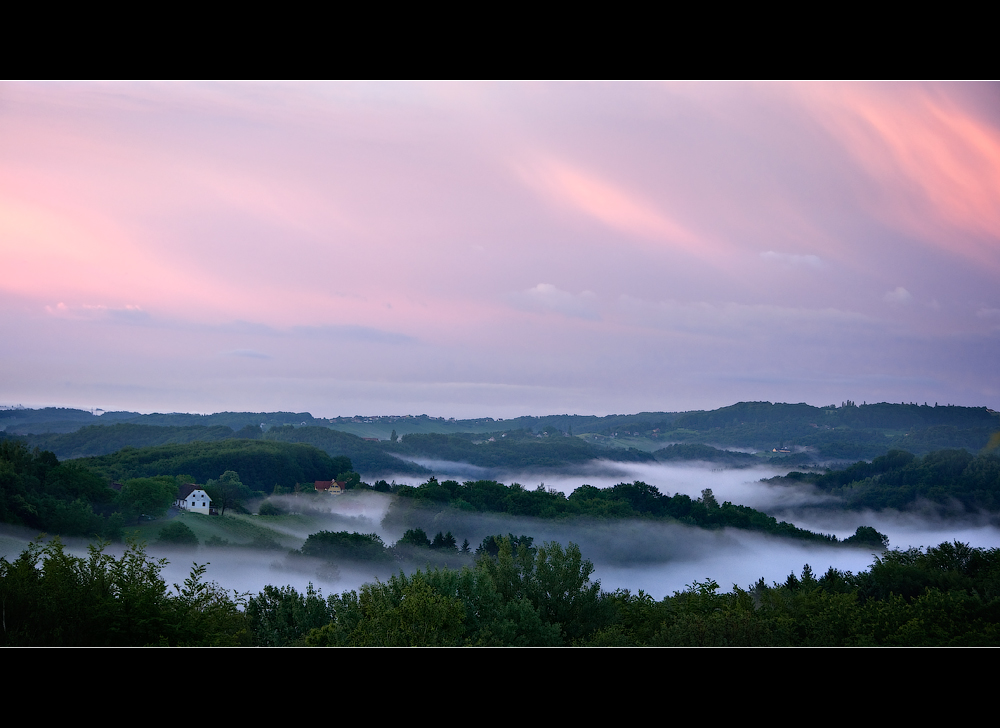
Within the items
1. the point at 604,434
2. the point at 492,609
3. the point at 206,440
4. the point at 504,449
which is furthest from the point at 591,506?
the point at 492,609

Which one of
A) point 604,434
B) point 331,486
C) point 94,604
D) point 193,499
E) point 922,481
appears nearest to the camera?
point 94,604

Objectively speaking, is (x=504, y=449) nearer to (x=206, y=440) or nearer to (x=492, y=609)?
(x=206, y=440)

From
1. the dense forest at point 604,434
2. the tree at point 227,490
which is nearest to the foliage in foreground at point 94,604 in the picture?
the tree at point 227,490

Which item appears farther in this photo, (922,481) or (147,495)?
(922,481)
